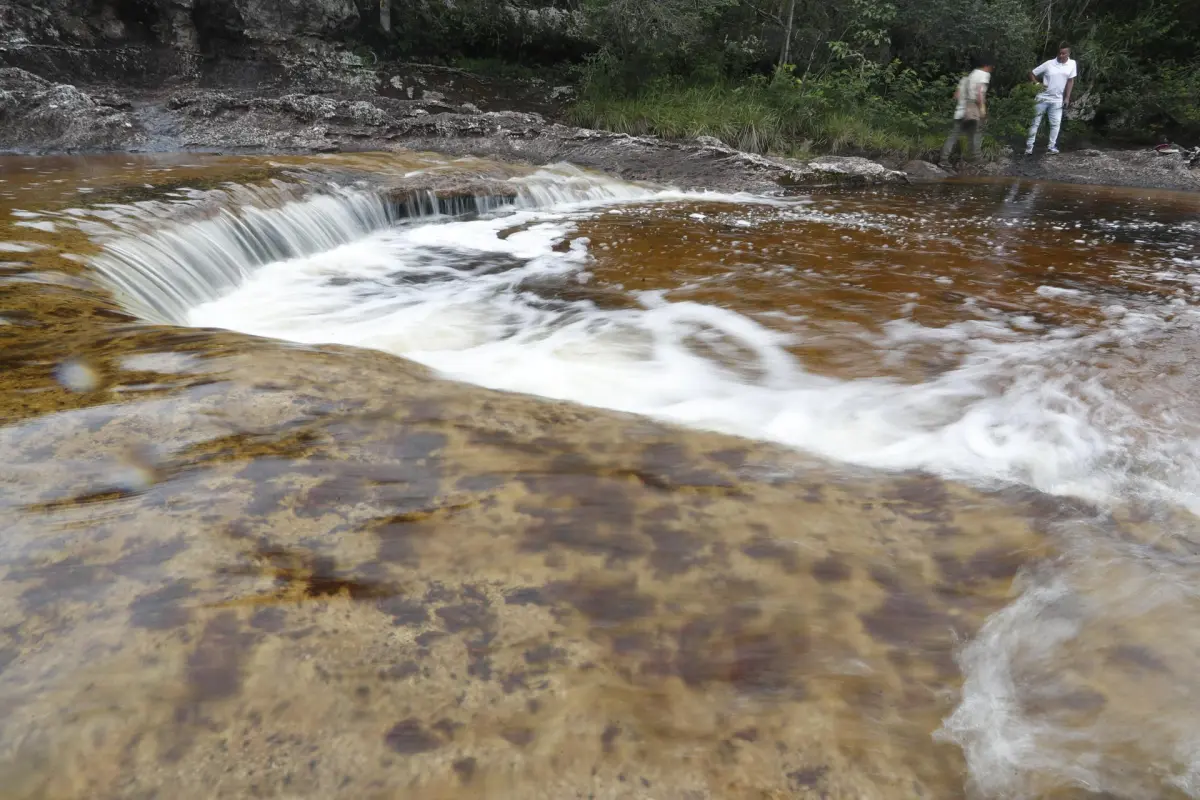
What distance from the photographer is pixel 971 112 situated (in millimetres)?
12602

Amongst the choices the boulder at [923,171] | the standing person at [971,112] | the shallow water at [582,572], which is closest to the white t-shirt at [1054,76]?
the standing person at [971,112]

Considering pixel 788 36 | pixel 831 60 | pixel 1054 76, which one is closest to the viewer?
pixel 1054 76

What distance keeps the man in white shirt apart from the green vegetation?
76 centimetres

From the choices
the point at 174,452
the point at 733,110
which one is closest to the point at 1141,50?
the point at 733,110

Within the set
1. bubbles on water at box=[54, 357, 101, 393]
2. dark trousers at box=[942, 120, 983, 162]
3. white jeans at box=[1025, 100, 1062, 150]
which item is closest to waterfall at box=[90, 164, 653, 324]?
bubbles on water at box=[54, 357, 101, 393]

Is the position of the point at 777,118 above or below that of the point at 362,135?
below

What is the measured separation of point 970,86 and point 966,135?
55.5 inches

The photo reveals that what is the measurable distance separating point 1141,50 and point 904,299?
17318 millimetres

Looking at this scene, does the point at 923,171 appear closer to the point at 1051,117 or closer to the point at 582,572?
the point at 1051,117

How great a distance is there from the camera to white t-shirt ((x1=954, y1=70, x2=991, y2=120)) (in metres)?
12.0

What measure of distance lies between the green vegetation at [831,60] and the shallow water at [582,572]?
36.3 feet

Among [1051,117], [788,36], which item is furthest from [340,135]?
[1051,117]

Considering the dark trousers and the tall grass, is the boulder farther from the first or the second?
the dark trousers

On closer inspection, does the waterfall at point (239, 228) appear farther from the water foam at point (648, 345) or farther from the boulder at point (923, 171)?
the boulder at point (923, 171)
